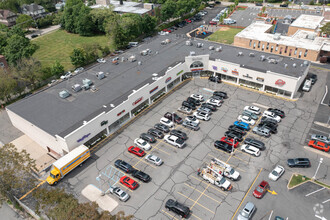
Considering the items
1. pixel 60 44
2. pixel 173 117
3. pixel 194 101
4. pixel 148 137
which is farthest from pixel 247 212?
pixel 60 44

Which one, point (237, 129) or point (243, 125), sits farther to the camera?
point (243, 125)

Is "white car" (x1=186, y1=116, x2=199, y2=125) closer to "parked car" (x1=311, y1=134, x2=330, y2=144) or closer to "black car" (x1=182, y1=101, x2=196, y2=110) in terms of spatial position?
"black car" (x1=182, y1=101, x2=196, y2=110)

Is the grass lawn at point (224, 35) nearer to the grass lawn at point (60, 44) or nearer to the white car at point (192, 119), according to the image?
the grass lawn at point (60, 44)

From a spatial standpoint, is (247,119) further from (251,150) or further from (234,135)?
(251,150)

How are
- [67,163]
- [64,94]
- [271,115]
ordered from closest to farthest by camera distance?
[67,163]
[64,94]
[271,115]

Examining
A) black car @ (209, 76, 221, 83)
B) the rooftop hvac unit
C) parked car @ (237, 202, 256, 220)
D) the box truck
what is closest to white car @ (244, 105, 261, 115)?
black car @ (209, 76, 221, 83)

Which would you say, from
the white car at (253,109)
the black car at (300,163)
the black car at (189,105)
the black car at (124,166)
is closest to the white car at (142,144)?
Result: the black car at (124,166)
